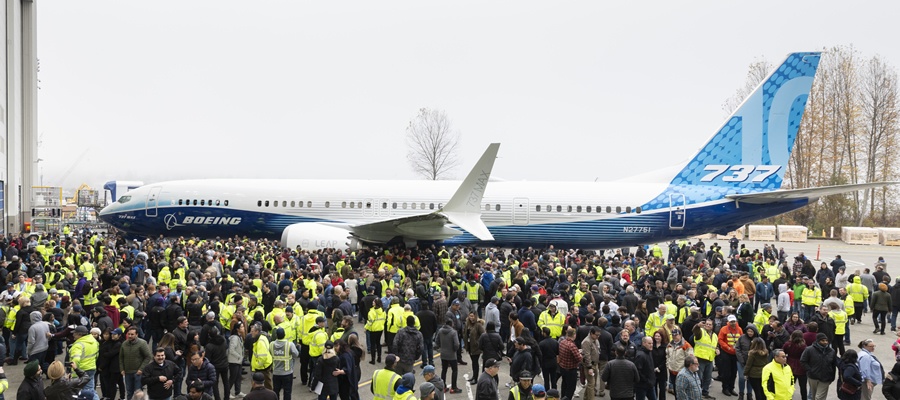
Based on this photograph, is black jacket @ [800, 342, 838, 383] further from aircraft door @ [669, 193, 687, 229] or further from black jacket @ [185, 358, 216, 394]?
aircraft door @ [669, 193, 687, 229]

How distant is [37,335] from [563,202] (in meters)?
17.1

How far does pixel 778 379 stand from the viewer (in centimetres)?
811

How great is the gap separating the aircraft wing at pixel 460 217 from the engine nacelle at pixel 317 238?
120cm

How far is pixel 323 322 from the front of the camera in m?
9.97

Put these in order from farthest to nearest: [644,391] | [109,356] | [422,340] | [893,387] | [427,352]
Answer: [427,352] < [422,340] < [644,391] < [109,356] < [893,387]

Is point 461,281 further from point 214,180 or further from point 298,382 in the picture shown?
point 214,180

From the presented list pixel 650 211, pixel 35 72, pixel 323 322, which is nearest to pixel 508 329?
pixel 323 322

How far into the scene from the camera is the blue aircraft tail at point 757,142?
2261 centimetres

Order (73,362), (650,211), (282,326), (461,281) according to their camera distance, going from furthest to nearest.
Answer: (650,211)
(461,281)
(282,326)
(73,362)

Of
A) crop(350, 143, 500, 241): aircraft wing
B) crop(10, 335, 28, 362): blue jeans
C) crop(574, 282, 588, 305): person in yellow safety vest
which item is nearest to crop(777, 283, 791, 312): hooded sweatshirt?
crop(574, 282, 588, 305): person in yellow safety vest

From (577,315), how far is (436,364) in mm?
2762

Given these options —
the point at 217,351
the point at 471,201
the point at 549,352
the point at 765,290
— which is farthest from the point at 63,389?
the point at 765,290

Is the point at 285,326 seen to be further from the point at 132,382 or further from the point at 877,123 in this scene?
the point at 877,123

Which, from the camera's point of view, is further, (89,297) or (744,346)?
(89,297)
